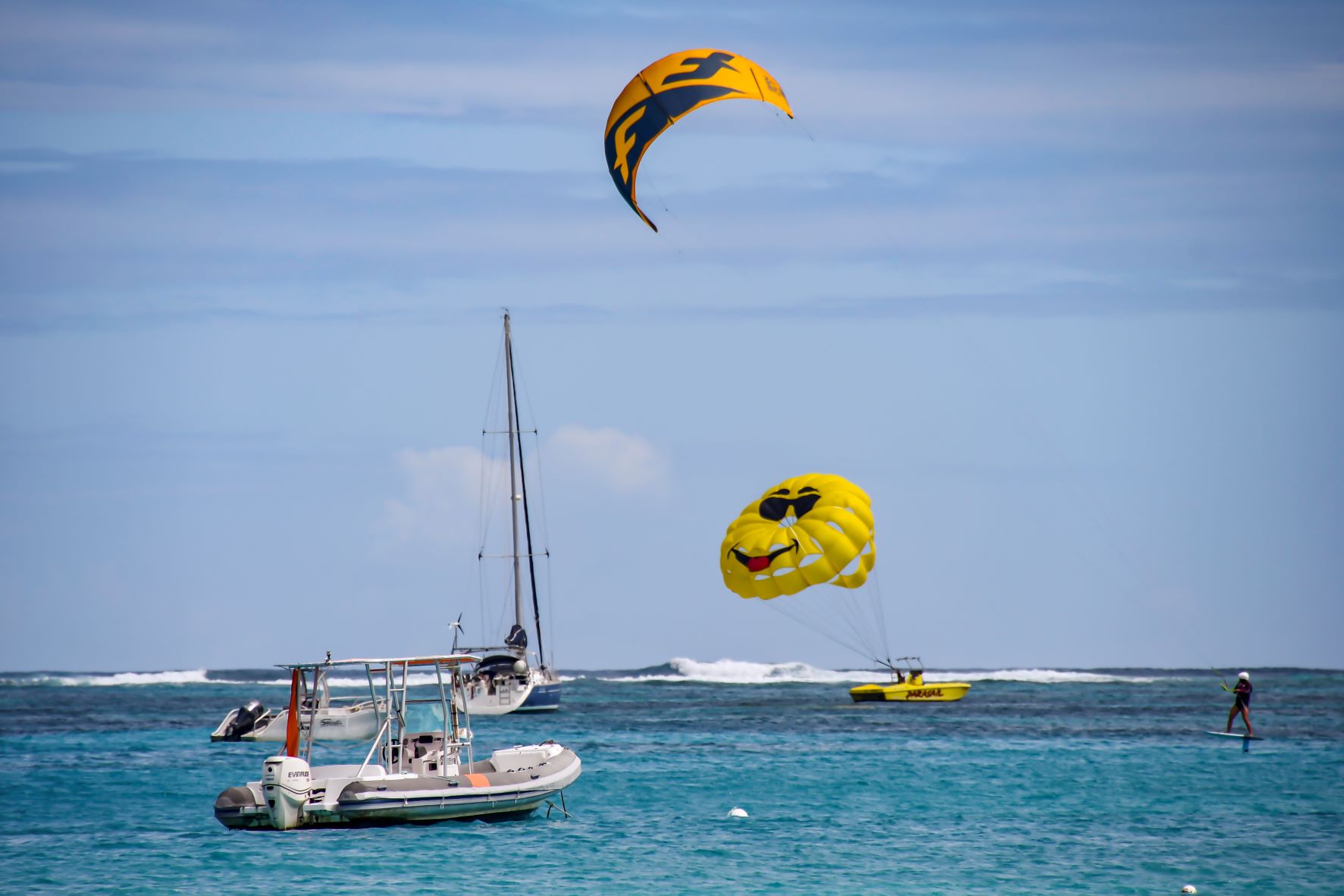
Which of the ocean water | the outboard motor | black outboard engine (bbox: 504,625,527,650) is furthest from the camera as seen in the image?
black outboard engine (bbox: 504,625,527,650)

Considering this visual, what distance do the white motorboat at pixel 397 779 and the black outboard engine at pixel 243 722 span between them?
33.0 feet

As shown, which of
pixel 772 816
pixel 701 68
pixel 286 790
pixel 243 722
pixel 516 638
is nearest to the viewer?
pixel 286 790

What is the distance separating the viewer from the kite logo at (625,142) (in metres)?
25.0

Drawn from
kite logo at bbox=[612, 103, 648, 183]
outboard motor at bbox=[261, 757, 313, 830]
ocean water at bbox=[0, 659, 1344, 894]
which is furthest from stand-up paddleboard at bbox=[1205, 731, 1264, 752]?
outboard motor at bbox=[261, 757, 313, 830]

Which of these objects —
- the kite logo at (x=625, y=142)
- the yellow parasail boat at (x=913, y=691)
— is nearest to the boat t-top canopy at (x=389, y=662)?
the kite logo at (x=625, y=142)

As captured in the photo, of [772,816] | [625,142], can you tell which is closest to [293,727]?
[772,816]

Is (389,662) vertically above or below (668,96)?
below

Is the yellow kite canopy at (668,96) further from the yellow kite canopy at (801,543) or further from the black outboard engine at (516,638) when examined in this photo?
the black outboard engine at (516,638)

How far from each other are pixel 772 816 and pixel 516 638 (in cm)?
2457

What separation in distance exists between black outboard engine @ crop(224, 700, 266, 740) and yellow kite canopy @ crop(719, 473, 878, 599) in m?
10.2

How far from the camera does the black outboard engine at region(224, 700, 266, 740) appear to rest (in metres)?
30.3

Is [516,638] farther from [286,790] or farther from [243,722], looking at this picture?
[286,790]

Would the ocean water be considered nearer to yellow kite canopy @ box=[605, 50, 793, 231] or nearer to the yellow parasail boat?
the yellow parasail boat

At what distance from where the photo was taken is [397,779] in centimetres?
2016
